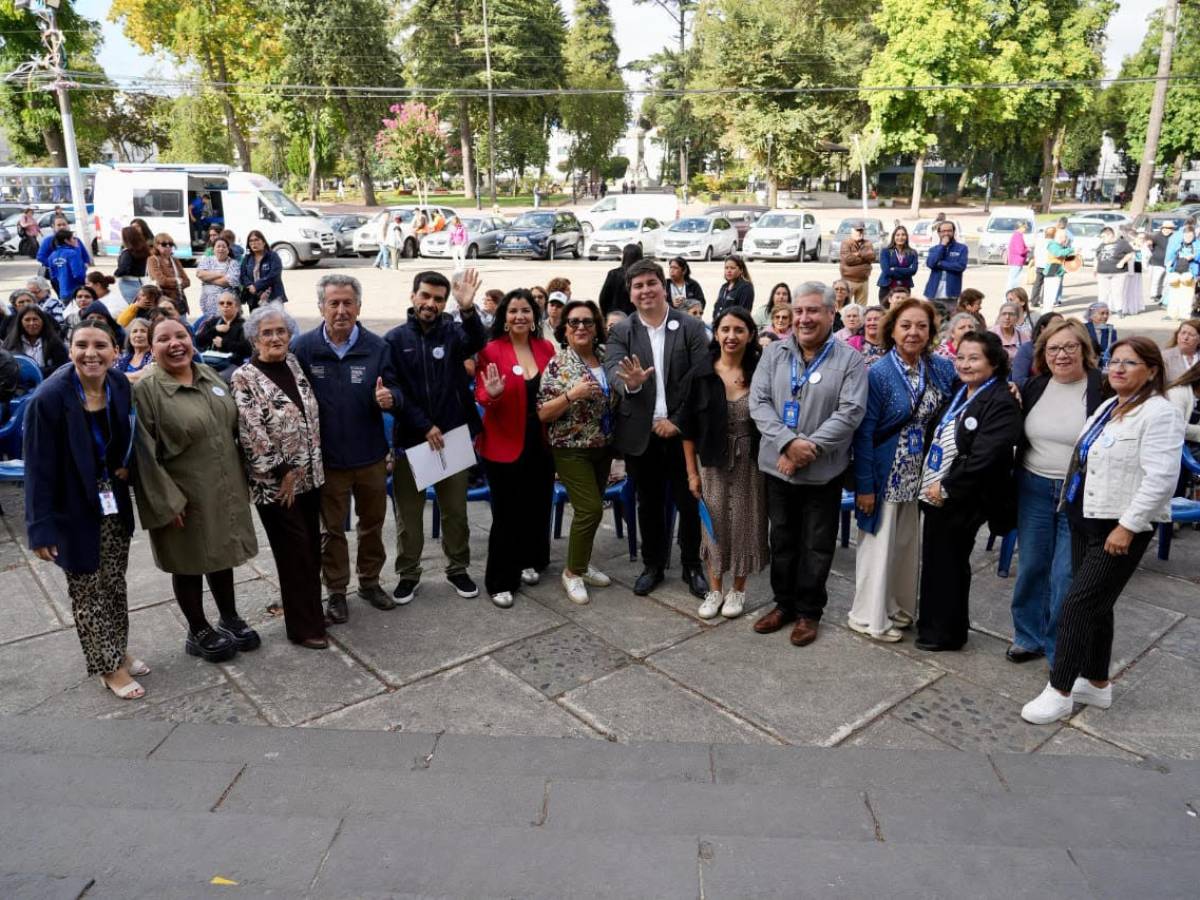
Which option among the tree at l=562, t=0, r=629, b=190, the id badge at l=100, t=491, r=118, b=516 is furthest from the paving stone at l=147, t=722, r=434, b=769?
the tree at l=562, t=0, r=629, b=190

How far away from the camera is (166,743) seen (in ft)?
12.2

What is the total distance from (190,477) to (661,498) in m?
2.51

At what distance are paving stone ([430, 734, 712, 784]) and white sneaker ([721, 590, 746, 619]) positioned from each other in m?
1.34

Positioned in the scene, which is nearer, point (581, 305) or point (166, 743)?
point (166, 743)

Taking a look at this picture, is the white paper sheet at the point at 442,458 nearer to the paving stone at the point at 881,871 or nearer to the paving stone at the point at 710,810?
the paving stone at the point at 710,810

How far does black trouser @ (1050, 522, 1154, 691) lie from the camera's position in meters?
3.79

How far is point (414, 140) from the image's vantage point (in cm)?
4131

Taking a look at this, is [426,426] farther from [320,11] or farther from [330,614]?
[320,11]

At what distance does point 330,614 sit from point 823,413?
282cm

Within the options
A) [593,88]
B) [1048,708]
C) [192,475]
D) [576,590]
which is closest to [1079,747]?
[1048,708]

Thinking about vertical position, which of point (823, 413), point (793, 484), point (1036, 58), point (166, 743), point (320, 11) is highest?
point (320, 11)

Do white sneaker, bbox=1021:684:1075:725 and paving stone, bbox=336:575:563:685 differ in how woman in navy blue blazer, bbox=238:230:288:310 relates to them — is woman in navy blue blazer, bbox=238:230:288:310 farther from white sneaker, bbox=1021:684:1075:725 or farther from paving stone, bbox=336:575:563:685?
white sneaker, bbox=1021:684:1075:725

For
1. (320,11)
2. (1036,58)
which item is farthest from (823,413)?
(320,11)

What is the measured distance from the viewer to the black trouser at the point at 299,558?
446cm
